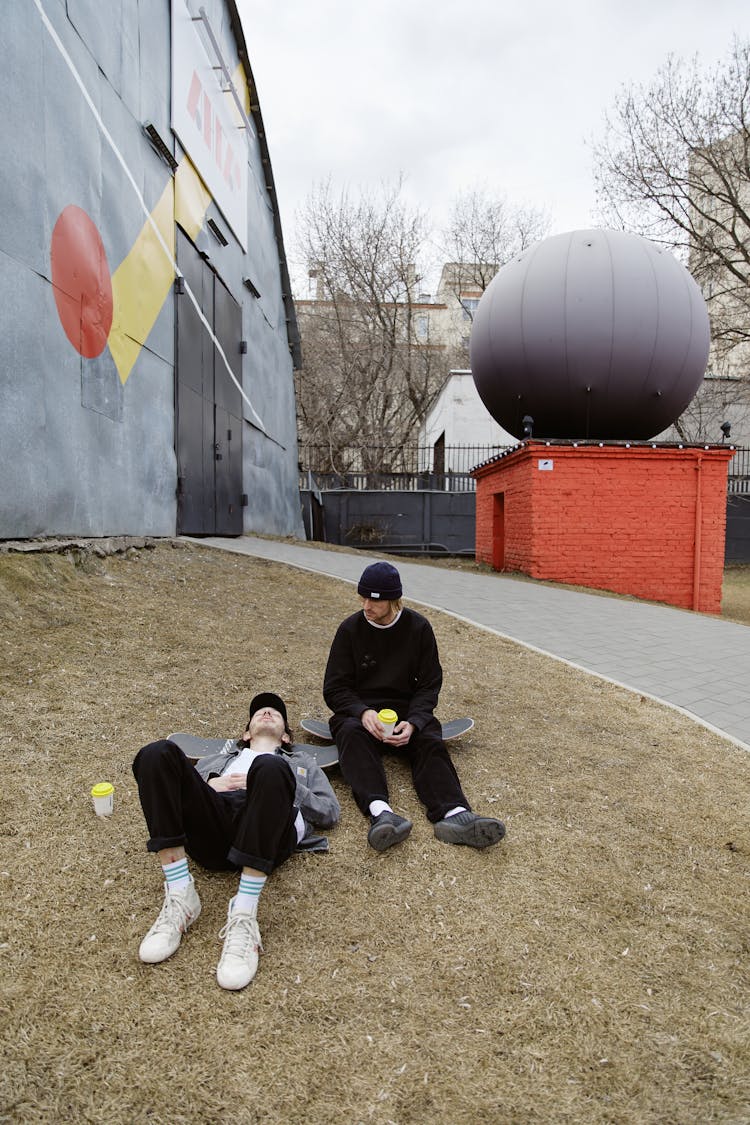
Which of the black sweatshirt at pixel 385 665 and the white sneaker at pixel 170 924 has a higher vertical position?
the black sweatshirt at pixel 385 665

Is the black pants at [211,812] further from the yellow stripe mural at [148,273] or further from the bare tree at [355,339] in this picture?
the bare tree at [355,339]

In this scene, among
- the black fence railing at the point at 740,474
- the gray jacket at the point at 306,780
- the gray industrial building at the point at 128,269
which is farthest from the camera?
the black fence railing at the point at 740,474

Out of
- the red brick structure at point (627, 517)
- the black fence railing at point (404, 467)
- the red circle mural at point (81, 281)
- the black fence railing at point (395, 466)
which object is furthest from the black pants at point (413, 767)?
the black fence railing at point (395, 466)

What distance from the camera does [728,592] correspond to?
53.3ft

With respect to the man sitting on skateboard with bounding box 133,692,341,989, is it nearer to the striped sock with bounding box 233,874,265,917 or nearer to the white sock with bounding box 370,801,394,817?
the striped sock with bounding box 233,874,265,917

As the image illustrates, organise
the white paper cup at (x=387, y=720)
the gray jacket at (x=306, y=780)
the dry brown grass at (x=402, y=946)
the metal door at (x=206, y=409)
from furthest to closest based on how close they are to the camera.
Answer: the metal door at (x=206, y=409) < the white paper cup at (x=387, y=720) < the gray jacket at (x=306, y=780) < the dry brown grass at (x=402, y=946)

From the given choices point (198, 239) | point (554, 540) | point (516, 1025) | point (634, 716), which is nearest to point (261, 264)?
point (198, 239)

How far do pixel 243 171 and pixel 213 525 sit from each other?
23.0ft

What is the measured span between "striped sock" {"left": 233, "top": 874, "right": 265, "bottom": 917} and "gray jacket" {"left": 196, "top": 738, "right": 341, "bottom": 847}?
528mm

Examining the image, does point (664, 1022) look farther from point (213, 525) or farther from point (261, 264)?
point (261, 264)

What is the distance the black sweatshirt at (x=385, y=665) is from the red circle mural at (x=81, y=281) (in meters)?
4.68

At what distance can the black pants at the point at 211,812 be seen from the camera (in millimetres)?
2352

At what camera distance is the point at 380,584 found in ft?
11.5

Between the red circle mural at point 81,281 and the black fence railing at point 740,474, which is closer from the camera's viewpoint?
the red circle mural at point 81,281
